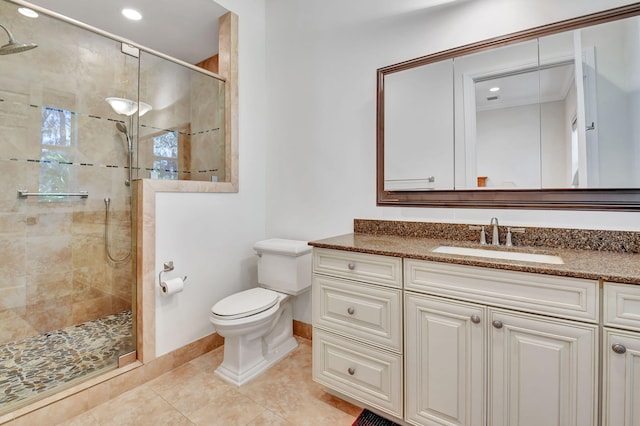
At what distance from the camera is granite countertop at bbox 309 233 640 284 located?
100 cm

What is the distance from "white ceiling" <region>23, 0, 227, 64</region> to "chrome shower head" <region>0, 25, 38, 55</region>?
0.63m

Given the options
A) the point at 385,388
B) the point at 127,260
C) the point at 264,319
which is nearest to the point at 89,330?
the point at 127,260

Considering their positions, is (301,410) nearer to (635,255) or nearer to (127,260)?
(127,260)

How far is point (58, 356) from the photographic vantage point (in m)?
1.92

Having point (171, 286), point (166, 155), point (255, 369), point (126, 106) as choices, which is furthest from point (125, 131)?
point (255, 369)

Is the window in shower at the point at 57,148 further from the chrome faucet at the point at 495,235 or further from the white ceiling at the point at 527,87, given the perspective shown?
the chrome faucet at the point at 495,235

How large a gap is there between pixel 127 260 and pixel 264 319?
3.45 ft

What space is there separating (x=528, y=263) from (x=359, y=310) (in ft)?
2.44

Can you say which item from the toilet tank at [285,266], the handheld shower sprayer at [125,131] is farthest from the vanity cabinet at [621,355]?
the handheld shower sprayer at [125,131]

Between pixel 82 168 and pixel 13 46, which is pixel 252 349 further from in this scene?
pixel 13 46

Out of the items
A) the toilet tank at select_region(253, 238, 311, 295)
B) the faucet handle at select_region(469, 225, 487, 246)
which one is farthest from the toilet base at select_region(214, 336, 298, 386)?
the faucet handle at select_region(469, 225, 487, 246)

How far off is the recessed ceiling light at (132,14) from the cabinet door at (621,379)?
11.1 ft

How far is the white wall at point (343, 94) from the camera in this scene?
1.59 metres

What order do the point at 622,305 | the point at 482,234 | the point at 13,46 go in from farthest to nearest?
the point at 13,46, the point at 482,234, the point at 622,305
